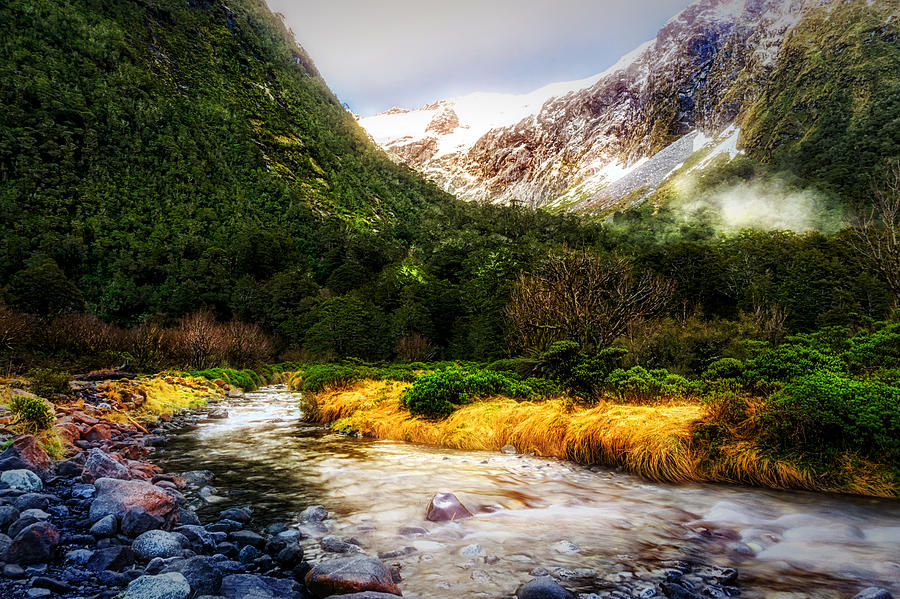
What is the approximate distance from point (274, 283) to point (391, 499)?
6087cm

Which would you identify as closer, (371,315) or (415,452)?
(415,452)

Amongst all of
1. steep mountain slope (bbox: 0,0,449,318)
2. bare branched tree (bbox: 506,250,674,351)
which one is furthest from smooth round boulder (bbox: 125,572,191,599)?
steep mountain slope (bbox: 0,0,449,318)

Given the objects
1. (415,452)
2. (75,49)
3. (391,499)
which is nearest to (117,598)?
(391,499)

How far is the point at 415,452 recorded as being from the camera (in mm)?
8633

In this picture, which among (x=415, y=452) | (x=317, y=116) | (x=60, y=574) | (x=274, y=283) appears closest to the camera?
(x=60, y=574)

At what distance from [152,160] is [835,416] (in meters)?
92.0

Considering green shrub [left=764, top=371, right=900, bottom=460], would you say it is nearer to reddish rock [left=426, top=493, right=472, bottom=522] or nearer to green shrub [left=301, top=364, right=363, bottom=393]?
reddish rock [left=426, top=493, right=472, bottom=522]

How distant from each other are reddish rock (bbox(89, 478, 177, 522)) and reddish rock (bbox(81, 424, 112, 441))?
13.5ft

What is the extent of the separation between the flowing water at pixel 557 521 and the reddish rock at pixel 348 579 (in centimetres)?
27

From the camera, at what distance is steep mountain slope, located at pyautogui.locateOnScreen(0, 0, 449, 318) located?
6034 cm

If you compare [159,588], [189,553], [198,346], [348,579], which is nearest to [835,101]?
[198,346]

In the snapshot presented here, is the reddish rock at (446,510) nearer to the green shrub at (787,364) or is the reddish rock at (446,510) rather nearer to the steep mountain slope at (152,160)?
the green shrub at (787,364)

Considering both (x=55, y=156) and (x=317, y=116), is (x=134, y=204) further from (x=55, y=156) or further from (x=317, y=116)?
(x=317, y=116)

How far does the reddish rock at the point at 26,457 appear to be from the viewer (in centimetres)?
474
